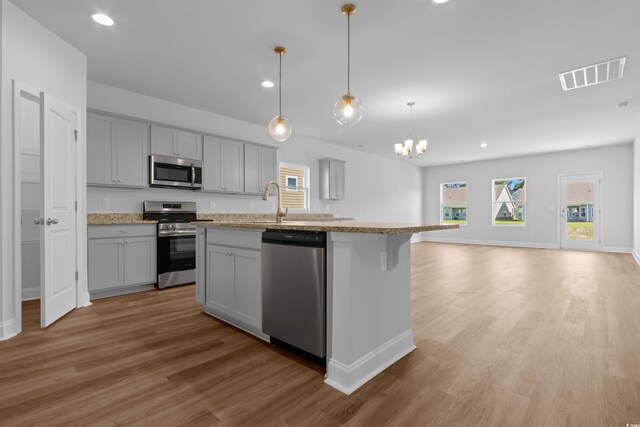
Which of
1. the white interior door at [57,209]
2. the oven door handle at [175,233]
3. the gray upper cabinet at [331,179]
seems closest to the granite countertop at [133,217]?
the oven door handle at [175,233]

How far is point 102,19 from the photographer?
2.78 m

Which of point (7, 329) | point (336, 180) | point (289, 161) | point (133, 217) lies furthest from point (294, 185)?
point (7, 329)

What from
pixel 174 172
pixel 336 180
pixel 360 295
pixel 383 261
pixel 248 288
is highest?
pixel 336 180

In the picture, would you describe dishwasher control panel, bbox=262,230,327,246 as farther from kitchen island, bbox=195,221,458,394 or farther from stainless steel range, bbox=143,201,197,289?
stainless steel range, bbox=143,201,197,289

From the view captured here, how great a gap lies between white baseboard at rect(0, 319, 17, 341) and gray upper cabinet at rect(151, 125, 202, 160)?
97.6 inches

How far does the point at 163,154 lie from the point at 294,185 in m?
2.88

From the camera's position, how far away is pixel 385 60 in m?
3.46

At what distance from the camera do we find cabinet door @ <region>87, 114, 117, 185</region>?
3.82 meters

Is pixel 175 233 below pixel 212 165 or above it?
below

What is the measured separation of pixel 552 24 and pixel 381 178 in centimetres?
644

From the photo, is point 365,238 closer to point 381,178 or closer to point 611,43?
point 611,43

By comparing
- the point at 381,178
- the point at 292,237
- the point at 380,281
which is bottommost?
the point at 380,281

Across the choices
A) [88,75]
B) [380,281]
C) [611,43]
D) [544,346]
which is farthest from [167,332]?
[611,43]

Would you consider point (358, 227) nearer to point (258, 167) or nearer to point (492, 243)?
point (258, 167)
